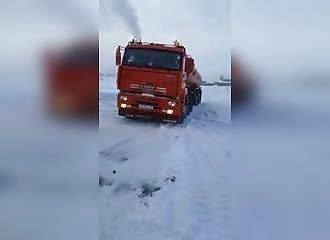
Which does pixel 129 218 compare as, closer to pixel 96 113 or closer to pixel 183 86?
pixel 96 113

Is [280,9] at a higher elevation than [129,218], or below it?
higher

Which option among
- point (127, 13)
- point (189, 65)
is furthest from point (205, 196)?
point (127, 13)

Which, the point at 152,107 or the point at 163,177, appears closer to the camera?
the point at 163,177

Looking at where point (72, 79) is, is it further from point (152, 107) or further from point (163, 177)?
point (163, 177)

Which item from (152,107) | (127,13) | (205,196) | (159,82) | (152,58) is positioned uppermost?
(127,13)

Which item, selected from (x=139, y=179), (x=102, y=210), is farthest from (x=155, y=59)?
(x=102, y=210)

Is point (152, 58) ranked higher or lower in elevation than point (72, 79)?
higher

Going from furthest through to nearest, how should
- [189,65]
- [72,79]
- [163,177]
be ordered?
[189,65], [163,177], [72,79]
